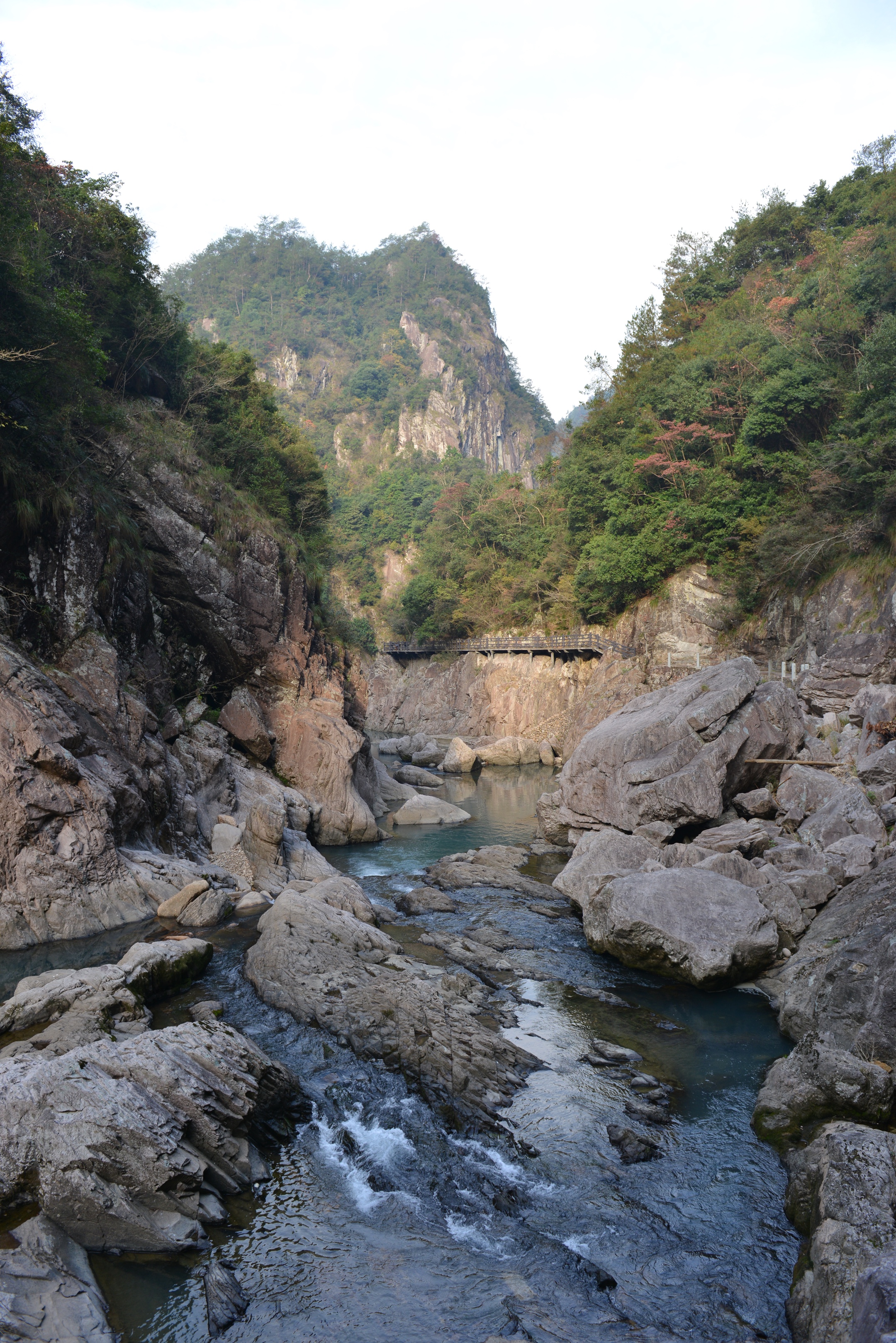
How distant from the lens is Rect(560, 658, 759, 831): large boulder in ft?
51.9

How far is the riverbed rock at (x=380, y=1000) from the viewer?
8.34m

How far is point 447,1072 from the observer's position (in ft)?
27.0

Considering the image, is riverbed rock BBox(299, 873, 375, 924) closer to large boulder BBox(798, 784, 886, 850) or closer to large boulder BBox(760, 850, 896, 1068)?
large boulder BBox(760, 850, 896, 1068)

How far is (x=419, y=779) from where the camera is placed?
3192 cm

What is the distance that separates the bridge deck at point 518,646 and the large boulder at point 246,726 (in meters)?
21.3

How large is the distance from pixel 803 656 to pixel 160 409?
2307cm

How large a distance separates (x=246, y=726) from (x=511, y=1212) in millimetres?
15251

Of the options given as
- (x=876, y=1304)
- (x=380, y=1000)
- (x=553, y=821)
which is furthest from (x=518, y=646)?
(x=876, y=1304)

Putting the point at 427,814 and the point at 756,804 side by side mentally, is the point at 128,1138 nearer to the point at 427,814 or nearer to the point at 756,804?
the point at 756,804

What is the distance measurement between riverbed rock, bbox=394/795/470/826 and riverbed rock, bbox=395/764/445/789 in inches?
251

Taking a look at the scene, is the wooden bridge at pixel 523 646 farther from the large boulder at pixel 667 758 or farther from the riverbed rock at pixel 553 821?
the large boulder at pixel 667 758

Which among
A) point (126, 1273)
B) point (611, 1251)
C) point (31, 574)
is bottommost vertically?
point (611, 1251)

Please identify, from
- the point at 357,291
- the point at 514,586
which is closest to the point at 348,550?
the point at 514,586

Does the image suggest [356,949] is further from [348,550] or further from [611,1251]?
[348,550]
